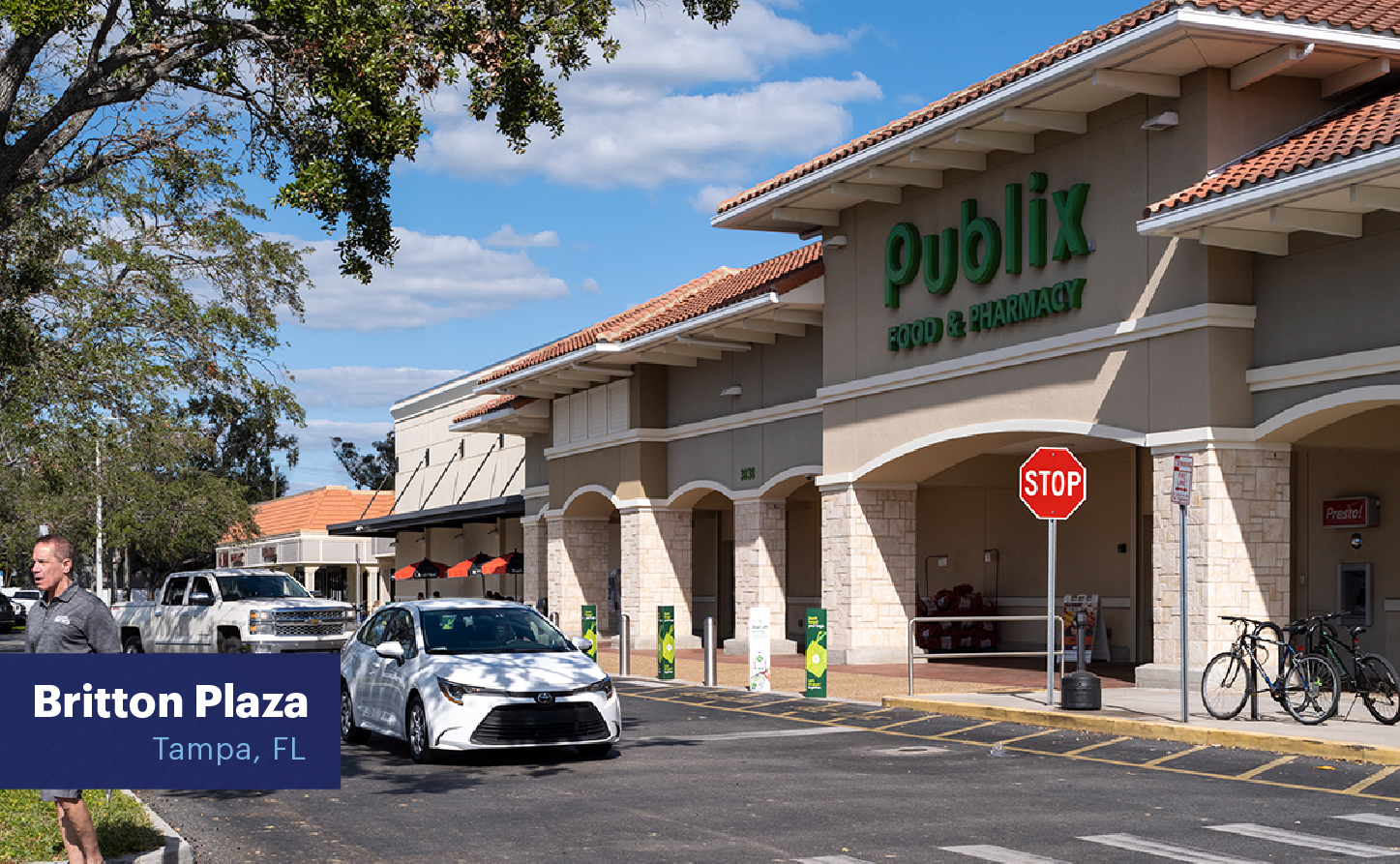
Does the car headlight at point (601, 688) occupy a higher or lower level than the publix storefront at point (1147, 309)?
lower

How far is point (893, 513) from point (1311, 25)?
11.3m

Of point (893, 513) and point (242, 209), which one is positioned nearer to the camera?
point (893, 513)

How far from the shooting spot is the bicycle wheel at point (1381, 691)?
15.1m

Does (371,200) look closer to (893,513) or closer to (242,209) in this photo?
(893,513)

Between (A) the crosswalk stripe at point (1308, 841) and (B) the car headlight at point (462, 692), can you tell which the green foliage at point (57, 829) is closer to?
(B) the car headlight at point (462, 692)

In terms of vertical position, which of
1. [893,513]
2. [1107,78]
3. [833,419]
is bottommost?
[893,513]

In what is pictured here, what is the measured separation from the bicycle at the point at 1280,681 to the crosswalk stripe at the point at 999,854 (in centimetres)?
715

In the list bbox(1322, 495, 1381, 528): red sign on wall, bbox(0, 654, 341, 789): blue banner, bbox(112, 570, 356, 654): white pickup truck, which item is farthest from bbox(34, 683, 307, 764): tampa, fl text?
bbox(1322, 495, 1381, 528): red sign on wall

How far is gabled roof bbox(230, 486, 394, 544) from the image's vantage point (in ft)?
236

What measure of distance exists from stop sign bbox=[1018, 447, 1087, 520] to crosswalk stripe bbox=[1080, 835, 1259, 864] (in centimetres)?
837

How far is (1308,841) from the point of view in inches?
376

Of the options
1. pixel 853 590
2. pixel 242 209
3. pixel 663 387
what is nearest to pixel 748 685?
pixel 853 590

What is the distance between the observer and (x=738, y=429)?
3077 centimetres

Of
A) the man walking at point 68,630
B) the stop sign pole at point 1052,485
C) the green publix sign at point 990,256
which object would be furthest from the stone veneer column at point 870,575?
the man walking at point 68,630
